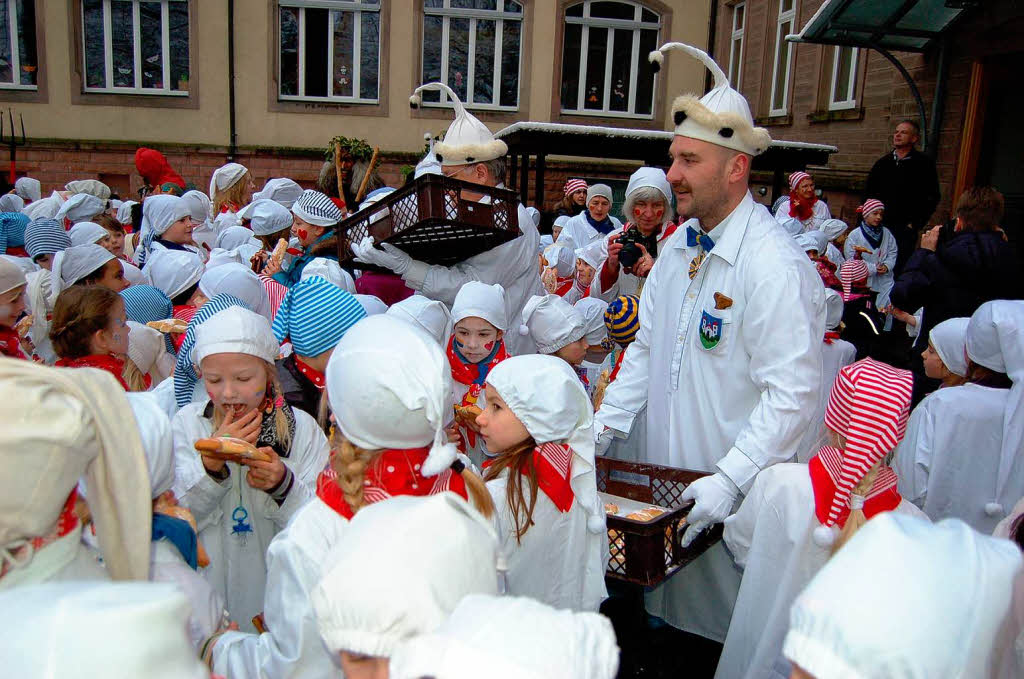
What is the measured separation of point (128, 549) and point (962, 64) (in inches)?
477

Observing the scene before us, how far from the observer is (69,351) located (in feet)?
11.5

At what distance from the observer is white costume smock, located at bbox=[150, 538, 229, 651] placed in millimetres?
1964

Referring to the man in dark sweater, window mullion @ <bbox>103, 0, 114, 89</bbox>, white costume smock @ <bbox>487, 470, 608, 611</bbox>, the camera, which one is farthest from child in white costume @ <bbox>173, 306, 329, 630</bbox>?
window mullion @ <bbox>103, 0, 114, 89</bbox>

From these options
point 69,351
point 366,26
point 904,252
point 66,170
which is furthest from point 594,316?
point 66,170

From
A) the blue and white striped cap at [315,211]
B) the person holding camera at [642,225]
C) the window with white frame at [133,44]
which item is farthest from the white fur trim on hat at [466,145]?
the window with white frame at [133,44]

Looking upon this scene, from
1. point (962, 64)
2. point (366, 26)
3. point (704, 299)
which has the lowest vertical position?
point (704, 299)

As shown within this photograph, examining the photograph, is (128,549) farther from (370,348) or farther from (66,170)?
(66,170)

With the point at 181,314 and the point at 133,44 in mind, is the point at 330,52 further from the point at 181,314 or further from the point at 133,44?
the point at 181,314

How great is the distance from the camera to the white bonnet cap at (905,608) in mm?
1216

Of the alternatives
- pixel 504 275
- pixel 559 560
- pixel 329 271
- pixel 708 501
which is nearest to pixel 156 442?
pixel 559 560

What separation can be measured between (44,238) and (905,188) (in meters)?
9.44

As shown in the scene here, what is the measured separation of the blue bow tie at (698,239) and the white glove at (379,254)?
160 centimetres

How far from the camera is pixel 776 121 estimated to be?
15953 millimetres

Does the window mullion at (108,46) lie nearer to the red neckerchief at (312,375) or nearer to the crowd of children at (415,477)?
the crowd of children at (415,477)
